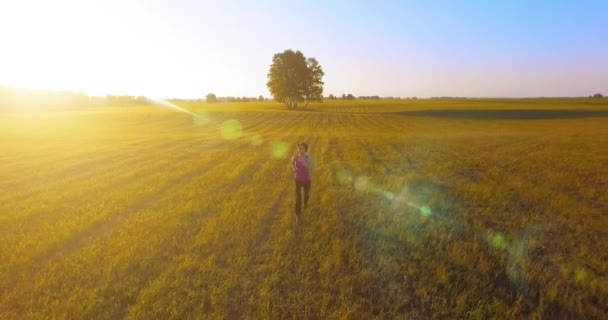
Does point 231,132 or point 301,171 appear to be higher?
point 301,171

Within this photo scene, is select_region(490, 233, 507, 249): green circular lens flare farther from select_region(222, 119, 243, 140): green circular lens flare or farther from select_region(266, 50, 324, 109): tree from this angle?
select_region(266, 50, 324, 109): tree

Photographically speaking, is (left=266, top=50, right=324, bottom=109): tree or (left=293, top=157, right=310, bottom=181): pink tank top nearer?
(left=293, top=157, right=310, bottom=181): pink tank top

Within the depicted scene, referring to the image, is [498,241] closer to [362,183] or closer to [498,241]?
[498,241]

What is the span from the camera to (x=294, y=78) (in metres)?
77.6

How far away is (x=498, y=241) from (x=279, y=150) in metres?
15.6

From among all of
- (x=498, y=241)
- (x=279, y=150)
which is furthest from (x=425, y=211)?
(x=279, y=150)

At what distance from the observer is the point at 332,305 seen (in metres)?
4.96

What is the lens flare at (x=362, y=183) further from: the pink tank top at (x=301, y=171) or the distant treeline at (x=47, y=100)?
the distant treeline at (x=47, y=100)

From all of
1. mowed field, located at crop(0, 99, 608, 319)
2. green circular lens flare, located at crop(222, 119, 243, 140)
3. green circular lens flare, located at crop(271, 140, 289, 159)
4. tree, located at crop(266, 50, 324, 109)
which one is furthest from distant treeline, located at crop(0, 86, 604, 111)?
mowed field, located at crop(0, 99, 608, 319)

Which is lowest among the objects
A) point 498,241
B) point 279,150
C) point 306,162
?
point 279,150

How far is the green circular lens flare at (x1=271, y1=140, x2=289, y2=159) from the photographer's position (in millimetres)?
18948

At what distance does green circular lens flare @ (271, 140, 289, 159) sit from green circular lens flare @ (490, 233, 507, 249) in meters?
12.6

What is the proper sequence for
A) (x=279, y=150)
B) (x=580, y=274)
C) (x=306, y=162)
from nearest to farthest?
1. (x=580, y=274)
2. (x=306, y=162)
3. (x=279, y=150)

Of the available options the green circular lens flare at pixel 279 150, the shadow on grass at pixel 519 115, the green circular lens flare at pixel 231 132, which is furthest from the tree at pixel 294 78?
the green circular lens flare at pixel 279 150
